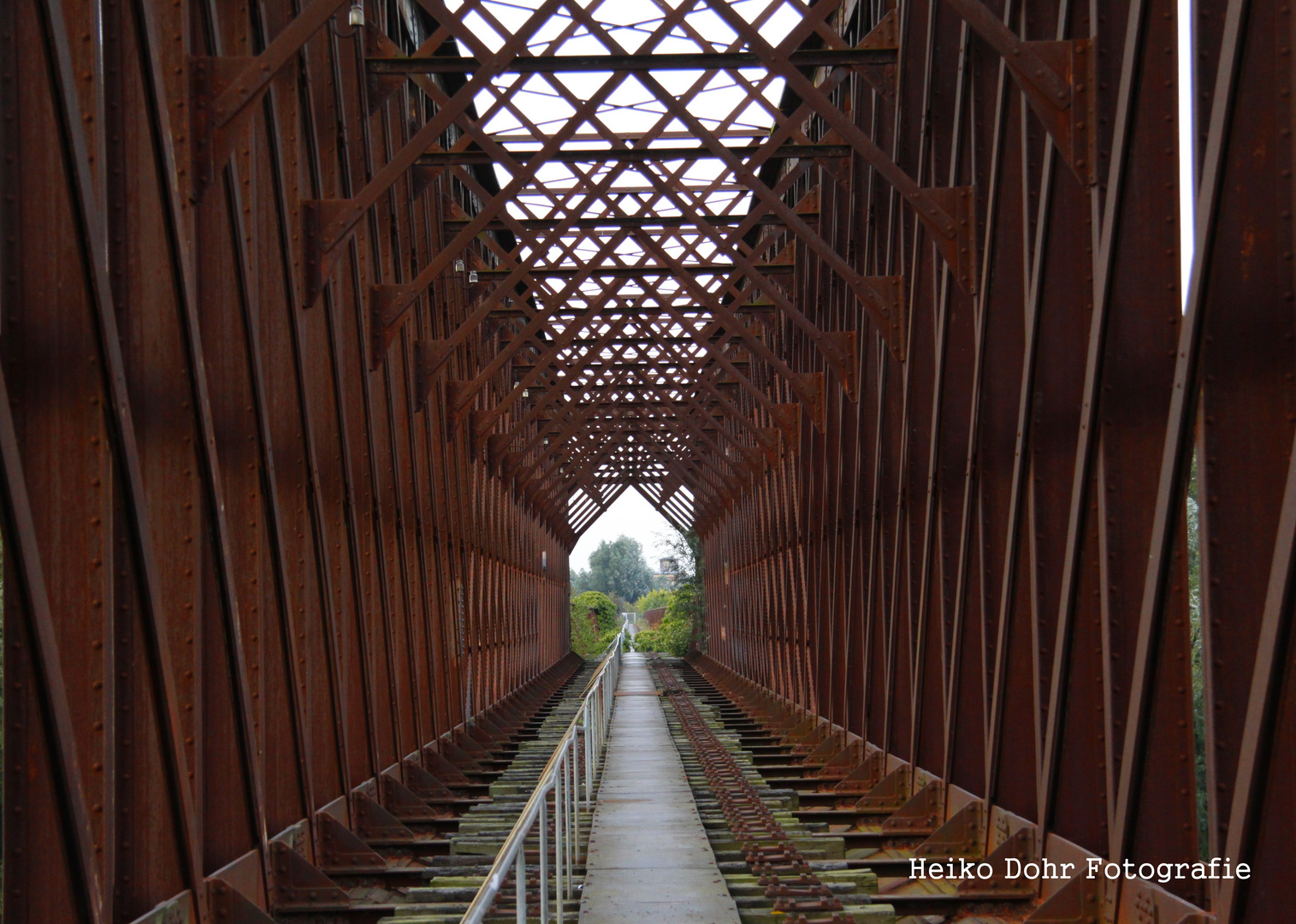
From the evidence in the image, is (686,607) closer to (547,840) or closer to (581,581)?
(547,840)

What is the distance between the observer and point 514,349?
15.2m

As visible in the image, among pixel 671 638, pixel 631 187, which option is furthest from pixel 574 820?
pixel 671 638

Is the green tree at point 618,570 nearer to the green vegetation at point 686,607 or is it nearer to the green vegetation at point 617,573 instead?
the green vegetation at point 617,573

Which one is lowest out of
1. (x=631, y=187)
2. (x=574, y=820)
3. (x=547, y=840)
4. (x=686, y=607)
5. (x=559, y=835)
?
(x=574, y=820)

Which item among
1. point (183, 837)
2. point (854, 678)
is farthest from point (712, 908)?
point (854, 678)

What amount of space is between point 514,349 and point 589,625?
53440 millimetres

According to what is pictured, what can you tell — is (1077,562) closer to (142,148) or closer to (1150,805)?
(1150,805)

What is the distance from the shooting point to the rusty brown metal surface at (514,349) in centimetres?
517

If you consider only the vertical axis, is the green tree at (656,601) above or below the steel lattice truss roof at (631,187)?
below

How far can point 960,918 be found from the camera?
24.7 feet

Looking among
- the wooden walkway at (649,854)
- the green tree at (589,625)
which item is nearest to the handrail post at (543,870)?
the wooden walkway at (649,854)

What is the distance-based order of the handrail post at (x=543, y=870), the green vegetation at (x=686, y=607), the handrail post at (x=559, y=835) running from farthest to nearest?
the green vegetation at (x=686, y=607) → the handrail post at (x=559, y=835) → the handrail post at (x=543, y=870)

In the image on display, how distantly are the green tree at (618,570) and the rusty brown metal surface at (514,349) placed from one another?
125 metres

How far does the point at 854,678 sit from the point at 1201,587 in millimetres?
8798
